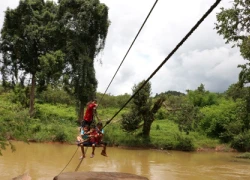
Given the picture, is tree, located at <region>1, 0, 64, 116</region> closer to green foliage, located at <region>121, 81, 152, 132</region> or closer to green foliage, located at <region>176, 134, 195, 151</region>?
green foliage, located at <region>121, 81, 152, 132</region>

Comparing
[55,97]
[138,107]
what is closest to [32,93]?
[55,97]

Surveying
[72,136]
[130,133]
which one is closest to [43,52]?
[72,136]

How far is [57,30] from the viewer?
25188 millimetres

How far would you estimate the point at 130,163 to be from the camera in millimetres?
17344

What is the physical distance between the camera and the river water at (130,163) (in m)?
14.3

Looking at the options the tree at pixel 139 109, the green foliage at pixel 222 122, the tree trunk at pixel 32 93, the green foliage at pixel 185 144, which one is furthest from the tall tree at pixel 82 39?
the green foliage at pixel 222 122

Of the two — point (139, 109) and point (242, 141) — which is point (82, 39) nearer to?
point (139, 109)

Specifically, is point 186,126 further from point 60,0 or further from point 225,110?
point 60,0

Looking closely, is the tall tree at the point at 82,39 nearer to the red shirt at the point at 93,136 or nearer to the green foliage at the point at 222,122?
the green foliage at the point at 222,122

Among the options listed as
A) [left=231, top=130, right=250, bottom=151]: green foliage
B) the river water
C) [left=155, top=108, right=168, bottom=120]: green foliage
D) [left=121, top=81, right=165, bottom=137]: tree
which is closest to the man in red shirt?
the river water

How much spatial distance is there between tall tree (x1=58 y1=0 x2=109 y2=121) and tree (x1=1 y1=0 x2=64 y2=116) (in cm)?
91

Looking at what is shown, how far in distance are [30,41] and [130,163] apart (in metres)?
13.6

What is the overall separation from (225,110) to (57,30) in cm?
1486

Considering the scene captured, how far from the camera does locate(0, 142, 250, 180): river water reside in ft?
47.0
